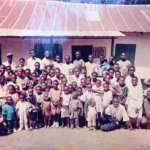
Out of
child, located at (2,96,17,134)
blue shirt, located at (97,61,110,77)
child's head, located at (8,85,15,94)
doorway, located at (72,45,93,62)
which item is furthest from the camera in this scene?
doorway, located at (72,45,93,62)

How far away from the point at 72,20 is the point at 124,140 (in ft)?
16.5

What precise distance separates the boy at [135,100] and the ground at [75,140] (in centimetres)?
43

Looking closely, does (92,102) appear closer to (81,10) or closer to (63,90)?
(63,90)

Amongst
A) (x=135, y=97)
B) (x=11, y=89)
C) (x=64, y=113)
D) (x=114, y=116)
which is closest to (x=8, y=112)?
(x=11, y=89)

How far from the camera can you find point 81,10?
23.4 ft

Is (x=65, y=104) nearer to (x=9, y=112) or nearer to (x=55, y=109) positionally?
(x=55, y=109)

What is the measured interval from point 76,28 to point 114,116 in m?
3.78

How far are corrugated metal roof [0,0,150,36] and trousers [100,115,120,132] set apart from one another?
10.3ft

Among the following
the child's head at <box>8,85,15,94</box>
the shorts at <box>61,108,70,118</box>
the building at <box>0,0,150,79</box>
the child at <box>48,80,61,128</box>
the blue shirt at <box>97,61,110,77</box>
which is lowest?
the shorts at <box>61,108,70,118</box>

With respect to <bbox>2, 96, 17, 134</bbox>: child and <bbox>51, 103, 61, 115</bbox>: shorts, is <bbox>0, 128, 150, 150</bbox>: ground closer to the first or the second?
<bbox>2, 96, 17, 134</bbox>: child

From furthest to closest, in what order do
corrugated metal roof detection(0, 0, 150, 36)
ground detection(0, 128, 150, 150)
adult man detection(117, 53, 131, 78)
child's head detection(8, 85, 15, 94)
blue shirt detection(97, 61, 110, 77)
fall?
corrugated metal roof detection(0, 0, 150, 36)
adult man detection(117, 53, 131, 78)
blue shirt detection(97, 61, 110, 77)
child's head detection(8, 85, 15, 94)
ground detection(0, 128, 150, 150)

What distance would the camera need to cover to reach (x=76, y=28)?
5980mm

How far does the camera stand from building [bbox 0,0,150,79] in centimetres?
597


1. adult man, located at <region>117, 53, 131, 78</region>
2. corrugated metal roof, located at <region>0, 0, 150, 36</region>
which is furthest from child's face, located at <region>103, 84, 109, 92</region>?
corrugated metal roof, located at <region>0, 0, 150, 36</region>
